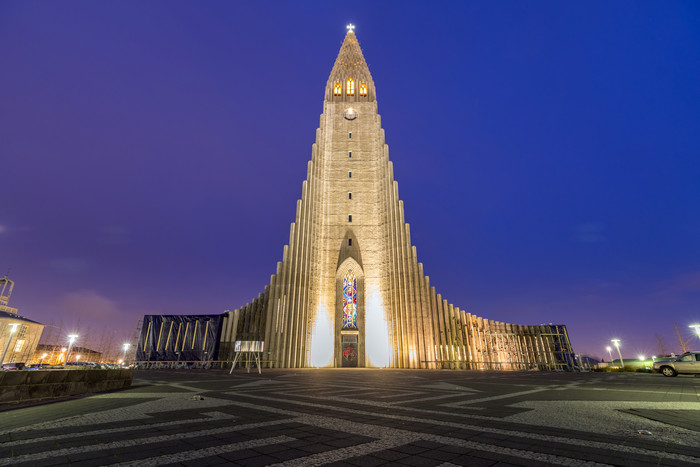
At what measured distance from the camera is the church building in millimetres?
29375

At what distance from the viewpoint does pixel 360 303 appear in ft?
107

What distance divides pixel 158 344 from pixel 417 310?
30.2 m

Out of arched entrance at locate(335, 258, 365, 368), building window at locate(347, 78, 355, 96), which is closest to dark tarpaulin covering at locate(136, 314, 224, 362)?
arched entrance at locate(335, 258, 365, 368)

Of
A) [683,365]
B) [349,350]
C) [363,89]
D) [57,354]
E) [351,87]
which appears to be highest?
[351,87]

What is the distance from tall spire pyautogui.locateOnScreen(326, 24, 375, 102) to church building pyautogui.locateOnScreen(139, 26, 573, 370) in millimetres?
6482

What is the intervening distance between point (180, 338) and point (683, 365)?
4287cm

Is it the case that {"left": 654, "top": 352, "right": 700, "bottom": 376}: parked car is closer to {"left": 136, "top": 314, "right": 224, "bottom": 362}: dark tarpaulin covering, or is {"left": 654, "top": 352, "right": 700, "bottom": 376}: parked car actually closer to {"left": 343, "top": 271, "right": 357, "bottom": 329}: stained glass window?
{"left": 343, "top": 271, "right": 357, "bottom": 329}: stained glass window

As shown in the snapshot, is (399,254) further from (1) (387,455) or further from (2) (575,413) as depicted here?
(1) (387,455)

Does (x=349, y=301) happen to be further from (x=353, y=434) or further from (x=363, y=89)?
(x=353, y=434)

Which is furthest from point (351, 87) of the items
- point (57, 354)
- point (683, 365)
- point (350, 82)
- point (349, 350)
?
point (57, 354)

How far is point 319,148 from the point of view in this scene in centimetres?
3684

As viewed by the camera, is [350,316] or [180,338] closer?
[350,316]

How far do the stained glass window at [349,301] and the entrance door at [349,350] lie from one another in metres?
1.10

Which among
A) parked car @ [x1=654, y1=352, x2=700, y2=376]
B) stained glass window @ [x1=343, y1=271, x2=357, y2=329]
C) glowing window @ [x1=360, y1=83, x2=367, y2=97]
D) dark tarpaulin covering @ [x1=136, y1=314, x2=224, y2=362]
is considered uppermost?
glowing window @ [x1=360, y1=83, x2=367, y2=97]
